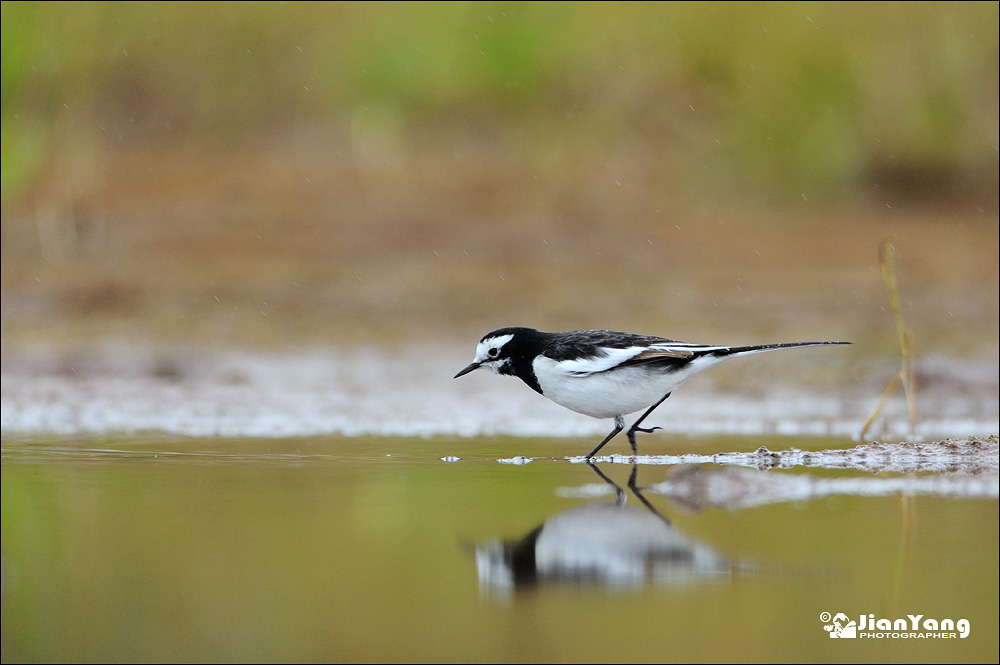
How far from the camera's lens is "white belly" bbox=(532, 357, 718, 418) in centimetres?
571

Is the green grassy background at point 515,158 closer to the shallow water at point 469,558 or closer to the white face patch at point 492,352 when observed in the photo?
the white face patch at point 492,352

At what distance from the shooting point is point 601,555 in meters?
3.71

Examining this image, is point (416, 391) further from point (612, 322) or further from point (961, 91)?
point (961, 91)

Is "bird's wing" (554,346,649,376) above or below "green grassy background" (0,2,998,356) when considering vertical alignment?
below

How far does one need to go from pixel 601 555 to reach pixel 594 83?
11.0 m

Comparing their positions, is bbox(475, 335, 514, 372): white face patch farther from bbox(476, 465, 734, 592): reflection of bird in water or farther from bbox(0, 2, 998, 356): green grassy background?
bbox(0, 2, 998, 356): green grassy background

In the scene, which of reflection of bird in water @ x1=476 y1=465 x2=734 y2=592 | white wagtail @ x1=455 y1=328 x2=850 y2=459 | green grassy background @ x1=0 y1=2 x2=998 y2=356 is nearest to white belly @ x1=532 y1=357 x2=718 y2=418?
white wagtail @ x1=455 y1=328 x2=850 y2=459

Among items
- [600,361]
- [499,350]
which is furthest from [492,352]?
[600,361]

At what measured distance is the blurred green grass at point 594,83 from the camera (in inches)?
545

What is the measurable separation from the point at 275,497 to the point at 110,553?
2.93 ft

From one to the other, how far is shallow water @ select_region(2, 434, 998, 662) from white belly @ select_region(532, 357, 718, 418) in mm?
345

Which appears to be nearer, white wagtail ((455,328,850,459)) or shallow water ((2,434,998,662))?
shallow water ((2,434,998,662))

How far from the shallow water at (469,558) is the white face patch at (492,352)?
88 centimetres

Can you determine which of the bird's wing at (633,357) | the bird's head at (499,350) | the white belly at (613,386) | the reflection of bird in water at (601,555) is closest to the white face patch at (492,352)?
the bird's head at (499,350)
